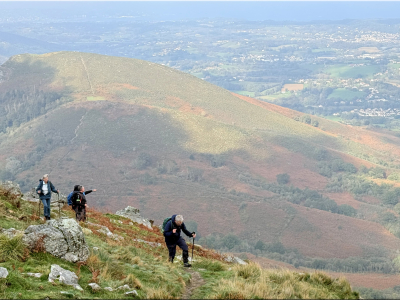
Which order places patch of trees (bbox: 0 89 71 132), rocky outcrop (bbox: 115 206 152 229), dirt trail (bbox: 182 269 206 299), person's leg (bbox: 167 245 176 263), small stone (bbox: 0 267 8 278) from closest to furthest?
small stone (bbox: 0 267 8 278) → dirt trail (bbox: 182 269 206 299) → person's leg (bbox: 167 245 176 263) → rocky outcrop (bbox: 115 206 152 229) → patch of trees (bbox: 0 89 71 132)

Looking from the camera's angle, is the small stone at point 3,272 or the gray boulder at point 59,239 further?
the gray boulder at point 59,239

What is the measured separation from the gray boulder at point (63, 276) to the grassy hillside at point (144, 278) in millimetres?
126

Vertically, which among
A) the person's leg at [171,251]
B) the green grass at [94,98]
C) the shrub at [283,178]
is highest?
the person's leg at [171,251]

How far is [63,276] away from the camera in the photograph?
9773 millimetres

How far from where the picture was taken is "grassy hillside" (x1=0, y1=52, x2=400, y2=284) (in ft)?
182

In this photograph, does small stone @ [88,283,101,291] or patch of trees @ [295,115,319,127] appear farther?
patch of trees @ [295,115,319,127]

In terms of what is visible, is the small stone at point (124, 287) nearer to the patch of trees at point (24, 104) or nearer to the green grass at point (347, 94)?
the patch of trees at point (24, 104)

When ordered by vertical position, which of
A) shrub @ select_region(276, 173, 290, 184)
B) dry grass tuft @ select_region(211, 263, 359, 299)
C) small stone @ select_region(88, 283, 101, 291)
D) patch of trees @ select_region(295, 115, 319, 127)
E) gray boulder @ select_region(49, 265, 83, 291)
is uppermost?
gray boulder @ select_region(49, 265, 83, 291)

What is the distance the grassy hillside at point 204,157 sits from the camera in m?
55.3

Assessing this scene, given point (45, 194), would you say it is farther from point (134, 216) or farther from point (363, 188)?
point (363, 188)

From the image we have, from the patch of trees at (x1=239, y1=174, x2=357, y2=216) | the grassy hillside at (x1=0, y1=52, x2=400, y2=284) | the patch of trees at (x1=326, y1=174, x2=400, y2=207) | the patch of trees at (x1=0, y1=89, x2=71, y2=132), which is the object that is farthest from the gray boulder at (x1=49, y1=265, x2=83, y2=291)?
the patch of trees at (x1=0, y1=89, x2=71, y2=132)

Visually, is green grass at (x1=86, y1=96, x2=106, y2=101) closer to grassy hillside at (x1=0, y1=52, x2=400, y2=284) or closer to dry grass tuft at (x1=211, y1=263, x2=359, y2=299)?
grassy hillside at (x1=0, y1=52, x2=400, y2=284)

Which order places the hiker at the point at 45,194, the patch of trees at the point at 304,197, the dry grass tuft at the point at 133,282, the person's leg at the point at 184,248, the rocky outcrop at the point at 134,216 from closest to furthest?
the dry grass tuft at the point at 133,282
the person's leg at the point at 184,248
the hiker at the point at 45,194
the rocky outcrop at the point at 134,216
the patch of trees at the point at 304,197

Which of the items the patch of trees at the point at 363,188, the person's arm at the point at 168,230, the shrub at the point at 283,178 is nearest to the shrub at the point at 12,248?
the person's arm at the point at 168,230
